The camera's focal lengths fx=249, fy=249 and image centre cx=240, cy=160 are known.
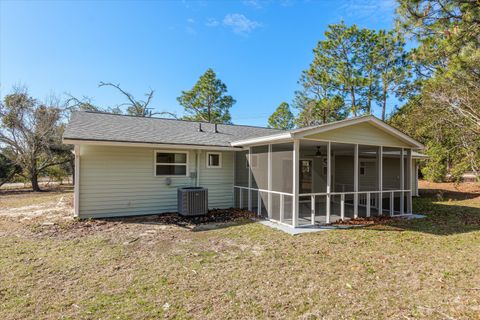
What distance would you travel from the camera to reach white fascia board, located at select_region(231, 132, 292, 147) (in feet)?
22.7

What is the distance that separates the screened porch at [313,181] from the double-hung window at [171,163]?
6.77 feet

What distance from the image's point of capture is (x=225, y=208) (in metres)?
9.70

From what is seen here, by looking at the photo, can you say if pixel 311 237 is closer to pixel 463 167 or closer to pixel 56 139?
pixel 463 167

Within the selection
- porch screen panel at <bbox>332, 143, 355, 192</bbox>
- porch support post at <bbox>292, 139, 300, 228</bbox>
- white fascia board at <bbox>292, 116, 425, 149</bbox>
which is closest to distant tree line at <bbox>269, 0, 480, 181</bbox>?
white fascia board at <bbox>292, 116, 425, 149</bbox>

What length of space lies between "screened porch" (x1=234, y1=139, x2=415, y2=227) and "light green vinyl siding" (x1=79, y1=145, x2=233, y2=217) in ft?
6.45

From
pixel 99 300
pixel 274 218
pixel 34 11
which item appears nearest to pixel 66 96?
pixel 34 11

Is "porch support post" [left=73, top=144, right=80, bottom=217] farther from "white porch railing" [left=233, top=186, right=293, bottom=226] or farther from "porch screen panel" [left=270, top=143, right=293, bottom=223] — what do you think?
"porch screen panel" [left=270, top=143, right=293, bottom=223]

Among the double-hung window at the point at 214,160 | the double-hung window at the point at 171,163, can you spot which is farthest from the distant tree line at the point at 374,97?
the double-hung window at the point at 171,163

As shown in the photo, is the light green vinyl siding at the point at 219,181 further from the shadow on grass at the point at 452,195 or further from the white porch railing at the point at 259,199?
the shadow on grass at the point at 452,195

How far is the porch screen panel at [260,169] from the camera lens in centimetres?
822

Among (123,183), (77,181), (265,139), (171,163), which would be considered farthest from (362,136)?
(77,181)

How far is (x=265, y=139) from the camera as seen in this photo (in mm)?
7645

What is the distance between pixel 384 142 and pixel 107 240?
8.78 metres

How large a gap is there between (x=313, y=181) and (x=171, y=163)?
670cm
